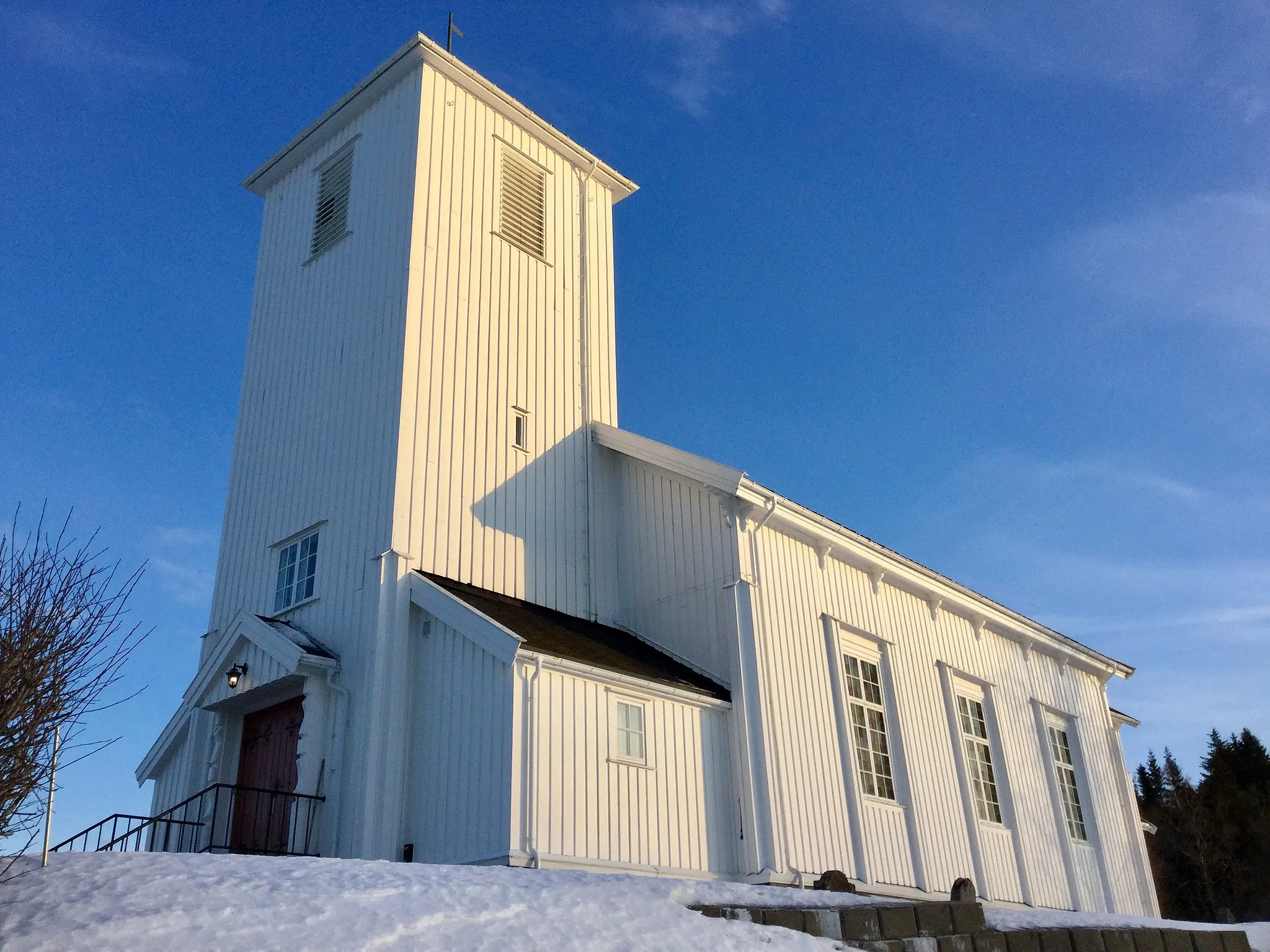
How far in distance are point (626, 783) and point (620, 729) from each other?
628 mm

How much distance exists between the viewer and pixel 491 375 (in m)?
17.1

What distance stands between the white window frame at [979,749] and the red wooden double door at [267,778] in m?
10.4

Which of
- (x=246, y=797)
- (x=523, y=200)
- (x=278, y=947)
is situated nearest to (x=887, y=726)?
(x=246, y=797)

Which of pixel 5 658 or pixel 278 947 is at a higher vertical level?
pixel 5 658

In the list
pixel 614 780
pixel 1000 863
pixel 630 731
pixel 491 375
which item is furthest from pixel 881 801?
pixel 491 375

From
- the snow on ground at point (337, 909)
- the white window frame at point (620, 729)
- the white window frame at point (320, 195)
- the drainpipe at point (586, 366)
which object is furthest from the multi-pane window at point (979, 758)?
the white window frame at point (320, 195)

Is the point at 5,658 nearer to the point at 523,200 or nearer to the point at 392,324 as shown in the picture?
the point at 392,324

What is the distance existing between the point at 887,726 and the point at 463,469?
7.45 metres

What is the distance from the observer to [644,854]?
12.9 m

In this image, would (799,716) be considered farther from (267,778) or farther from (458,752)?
(267,778)

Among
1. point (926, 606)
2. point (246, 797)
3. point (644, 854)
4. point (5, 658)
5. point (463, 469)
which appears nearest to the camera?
point (5, 658)

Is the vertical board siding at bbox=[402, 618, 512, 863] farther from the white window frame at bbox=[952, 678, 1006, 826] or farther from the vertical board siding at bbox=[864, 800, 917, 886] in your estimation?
the white window frame at bbox=[952, 678, 1006, 826]

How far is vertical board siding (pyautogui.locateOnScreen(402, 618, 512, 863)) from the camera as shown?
12133 mm

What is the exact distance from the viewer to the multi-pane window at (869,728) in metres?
16.4
